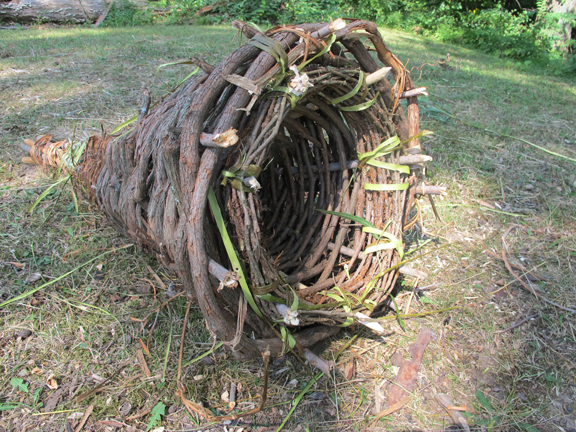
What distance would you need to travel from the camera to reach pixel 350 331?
1.48 meters

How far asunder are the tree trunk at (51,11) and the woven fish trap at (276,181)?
5470 mm

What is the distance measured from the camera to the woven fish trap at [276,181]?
1011 mm

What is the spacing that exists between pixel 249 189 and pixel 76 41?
4.68 metres

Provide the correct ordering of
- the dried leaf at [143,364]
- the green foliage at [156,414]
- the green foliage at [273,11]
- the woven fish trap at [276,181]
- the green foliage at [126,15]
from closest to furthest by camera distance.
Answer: the woven fish trap at [276,181] < the green foliage at [156,414] < the dried leaf at [143,364] < the green foliage at [126,15] < the green foliage at [273,11]

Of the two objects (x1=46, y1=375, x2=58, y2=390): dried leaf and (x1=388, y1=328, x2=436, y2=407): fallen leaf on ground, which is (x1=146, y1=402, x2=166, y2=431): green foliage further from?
(x1=388, y1=328, x2=436, y2=407): fallen leaf on ground

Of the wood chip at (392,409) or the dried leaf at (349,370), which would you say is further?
the dried leaf at (349,370)

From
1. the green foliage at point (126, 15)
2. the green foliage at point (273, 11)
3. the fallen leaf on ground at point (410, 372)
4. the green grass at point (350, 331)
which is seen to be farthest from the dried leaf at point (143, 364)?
the green foliage at point (273, 11)

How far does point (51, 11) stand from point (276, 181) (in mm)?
6102

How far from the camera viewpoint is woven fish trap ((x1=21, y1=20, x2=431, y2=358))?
1011mm

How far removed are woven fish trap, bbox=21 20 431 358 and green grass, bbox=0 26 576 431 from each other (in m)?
0.22

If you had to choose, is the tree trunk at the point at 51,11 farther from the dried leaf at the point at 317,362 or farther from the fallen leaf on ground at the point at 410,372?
the fallen leaf on ground at the point at 410,372

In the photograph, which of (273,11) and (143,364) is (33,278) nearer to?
(143,364)

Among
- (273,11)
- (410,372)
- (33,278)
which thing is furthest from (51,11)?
(410,372)

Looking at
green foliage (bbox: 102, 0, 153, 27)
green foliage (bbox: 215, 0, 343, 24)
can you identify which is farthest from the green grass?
green foliage (bbox: 215, 0, 343, 24)
